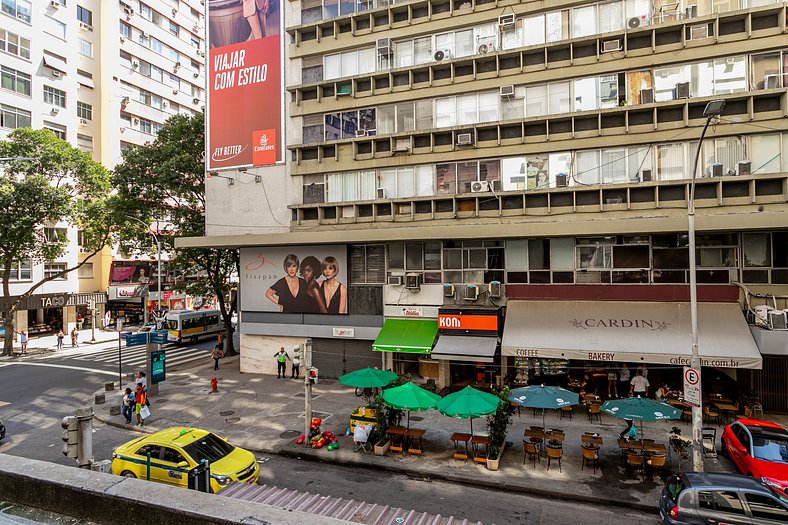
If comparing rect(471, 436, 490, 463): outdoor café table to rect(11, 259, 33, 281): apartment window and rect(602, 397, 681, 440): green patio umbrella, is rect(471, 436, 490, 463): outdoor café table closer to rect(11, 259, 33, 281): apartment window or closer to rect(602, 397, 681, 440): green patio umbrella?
rect(602, 397, 681, 440): green patio umbrella

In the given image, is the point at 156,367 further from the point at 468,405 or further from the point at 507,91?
the point at 507,91

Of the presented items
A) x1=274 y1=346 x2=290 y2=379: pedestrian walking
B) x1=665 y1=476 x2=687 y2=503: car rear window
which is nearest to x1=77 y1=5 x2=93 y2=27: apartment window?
x1=274 y1=346 x2=290 y2=379: pedestrian walking

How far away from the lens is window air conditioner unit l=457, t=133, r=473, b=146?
72.2 ft

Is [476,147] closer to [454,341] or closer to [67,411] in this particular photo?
[454,341]

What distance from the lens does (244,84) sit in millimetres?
27141

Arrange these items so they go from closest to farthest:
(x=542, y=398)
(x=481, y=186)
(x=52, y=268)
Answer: (x=542, y=398) → (x=481, y=186) → (x=52, y=268)

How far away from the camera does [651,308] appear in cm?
1944

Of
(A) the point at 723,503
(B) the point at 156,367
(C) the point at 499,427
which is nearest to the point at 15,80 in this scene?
(B) the point at 156,367

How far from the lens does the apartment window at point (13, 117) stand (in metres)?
38.5

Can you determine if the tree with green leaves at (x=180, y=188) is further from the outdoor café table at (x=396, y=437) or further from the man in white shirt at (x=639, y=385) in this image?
the man in white shirt at (x=639, y=385)

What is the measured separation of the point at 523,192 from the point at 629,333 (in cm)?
728

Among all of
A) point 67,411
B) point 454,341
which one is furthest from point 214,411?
point 454,341

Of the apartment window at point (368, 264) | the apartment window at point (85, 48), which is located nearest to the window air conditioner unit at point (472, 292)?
the apartment window at point (368, 264)

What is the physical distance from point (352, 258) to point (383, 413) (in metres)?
10.5
